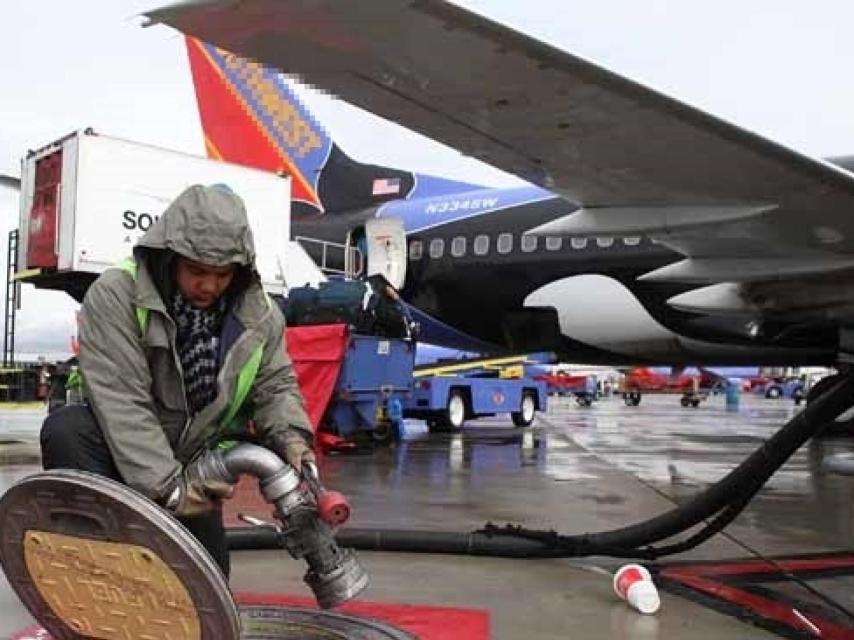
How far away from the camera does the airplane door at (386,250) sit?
1323cm

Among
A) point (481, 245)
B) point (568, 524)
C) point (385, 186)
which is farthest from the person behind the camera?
point (385, 186)

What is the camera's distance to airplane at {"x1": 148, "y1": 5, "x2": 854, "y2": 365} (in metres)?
4.49

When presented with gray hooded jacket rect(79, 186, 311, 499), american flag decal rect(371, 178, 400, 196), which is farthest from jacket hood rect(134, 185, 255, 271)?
american flag decal rect(371, 178, 400, 196)

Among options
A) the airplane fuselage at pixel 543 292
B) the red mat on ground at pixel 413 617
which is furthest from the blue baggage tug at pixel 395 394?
the red mat on ground at pixel 413 617

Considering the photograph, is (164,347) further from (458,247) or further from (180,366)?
(458,247)

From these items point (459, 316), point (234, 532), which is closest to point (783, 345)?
point (459, 316)

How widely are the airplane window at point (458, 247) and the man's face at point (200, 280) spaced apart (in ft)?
33.5

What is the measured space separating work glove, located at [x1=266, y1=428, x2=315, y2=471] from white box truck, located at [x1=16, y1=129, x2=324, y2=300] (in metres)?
9.15

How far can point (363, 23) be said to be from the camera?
14.6ft

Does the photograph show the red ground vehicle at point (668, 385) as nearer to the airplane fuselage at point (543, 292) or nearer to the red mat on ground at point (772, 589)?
the airplane fuselage at point (543, 292)

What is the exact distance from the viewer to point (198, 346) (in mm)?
2670

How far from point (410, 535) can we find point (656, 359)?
732cm

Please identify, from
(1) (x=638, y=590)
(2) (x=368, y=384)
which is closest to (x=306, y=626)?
(1) (x=638, y=590)

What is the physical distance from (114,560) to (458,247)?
1081cm
